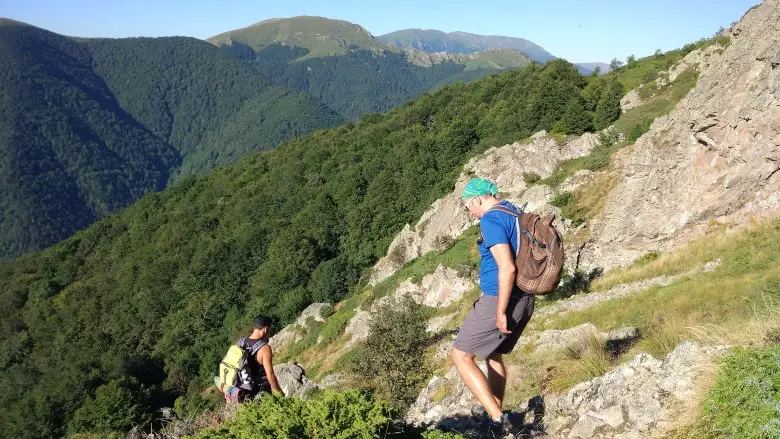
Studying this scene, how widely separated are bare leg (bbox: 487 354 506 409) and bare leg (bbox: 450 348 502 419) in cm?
38

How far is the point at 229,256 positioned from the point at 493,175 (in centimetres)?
4256

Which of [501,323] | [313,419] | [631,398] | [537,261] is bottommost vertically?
[631,398]

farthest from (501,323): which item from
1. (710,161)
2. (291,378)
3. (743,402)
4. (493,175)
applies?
(493,175)

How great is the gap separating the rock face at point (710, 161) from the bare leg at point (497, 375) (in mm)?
12086

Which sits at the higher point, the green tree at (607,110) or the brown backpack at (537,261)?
the green tree at (607,110)

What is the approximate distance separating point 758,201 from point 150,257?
76.6m

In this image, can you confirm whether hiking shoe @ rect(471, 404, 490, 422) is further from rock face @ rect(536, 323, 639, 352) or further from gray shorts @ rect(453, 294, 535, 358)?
rock face @ rect(536, 323, 639, 352)

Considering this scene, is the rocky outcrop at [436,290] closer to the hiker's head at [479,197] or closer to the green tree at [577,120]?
the green tree at [577,120]

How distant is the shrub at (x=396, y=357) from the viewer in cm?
1544

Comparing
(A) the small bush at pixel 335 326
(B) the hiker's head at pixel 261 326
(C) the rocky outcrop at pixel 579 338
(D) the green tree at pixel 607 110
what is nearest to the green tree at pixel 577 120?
(D) the green tree at pixel 607 110

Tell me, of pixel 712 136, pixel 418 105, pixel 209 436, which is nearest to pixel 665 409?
pixel 209 436

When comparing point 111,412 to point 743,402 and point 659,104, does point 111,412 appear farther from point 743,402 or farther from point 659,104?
point 659,104

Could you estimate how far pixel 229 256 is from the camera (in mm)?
63531

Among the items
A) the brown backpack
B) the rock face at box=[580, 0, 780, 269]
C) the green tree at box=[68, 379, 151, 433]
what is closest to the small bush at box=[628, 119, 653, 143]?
the rock face at box=[580, 0, 780, 269]
